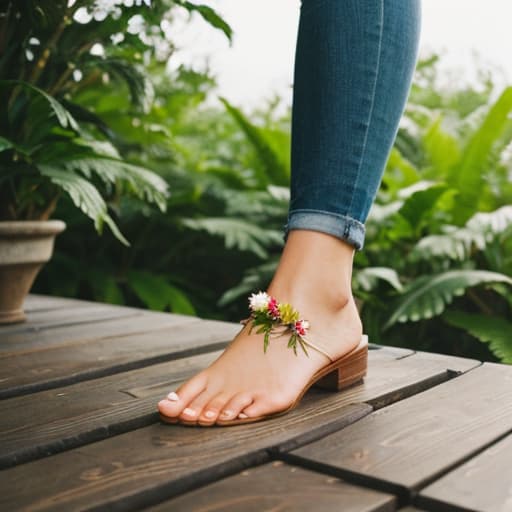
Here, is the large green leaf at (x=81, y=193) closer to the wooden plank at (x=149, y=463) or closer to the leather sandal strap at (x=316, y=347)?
the leather sandal strap at (x=316, y=347)

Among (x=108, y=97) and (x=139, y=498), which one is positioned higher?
(x=108, y=97)

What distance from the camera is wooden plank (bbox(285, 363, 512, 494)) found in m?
0.74

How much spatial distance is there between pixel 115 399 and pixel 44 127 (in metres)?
0.88

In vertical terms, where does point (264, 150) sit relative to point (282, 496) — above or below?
above

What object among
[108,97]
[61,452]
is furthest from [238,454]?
[108,97]

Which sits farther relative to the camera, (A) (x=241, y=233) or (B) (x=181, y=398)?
(A) (x=241, y=233)

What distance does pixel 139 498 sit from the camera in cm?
67

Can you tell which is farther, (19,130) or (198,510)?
(19,130)

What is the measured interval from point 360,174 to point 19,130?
1043 mm

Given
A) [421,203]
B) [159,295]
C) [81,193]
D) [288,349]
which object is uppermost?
[421,203]

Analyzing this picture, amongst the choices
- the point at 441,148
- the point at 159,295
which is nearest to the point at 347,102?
the point at 159,295

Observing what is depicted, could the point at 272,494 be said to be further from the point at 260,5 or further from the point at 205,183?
the point at 260,5

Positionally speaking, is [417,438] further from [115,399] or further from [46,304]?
[46,304]

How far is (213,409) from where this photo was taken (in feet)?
3.04
